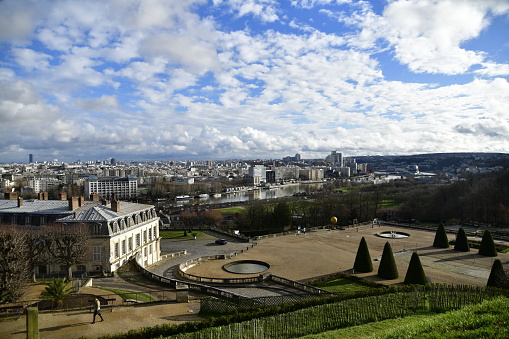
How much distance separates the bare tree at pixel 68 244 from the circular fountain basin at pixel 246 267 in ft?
38.7

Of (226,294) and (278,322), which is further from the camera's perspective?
(226,294)

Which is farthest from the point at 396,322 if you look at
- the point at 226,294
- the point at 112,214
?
the point at 112,214

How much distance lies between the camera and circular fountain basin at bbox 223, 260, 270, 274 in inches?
1177

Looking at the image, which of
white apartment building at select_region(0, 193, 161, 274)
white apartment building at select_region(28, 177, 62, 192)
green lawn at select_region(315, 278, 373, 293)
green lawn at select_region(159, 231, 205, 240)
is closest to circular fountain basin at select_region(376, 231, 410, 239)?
green lawn at select_region(315, 278, 373, 293)

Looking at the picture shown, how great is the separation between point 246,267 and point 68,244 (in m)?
15.0

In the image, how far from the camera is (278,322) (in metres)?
13.5

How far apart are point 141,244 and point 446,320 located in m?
26.8

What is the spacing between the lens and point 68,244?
2373cm

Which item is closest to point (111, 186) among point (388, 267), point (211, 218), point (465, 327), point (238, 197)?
point (238, 197)

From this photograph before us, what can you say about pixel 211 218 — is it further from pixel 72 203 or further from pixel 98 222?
pixel 98 222

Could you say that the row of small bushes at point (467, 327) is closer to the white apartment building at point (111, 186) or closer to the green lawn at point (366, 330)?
the green lawn at point (366, 330)

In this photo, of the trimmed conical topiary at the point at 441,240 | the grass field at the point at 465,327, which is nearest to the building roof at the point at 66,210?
the grass field at the point at 465,327

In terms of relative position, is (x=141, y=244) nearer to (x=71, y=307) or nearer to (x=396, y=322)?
(x=71, y=307)

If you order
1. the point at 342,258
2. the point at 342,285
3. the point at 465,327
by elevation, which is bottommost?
the point at 342,258
